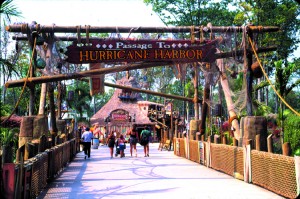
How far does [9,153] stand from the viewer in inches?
285

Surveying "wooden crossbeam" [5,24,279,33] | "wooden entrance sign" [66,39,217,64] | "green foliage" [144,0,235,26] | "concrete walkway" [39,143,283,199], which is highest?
"green foliage" [144,0,235,26]

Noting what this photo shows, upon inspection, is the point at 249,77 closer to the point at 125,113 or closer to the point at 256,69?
the point at 256,69

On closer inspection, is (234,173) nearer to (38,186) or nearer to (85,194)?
(85,194)

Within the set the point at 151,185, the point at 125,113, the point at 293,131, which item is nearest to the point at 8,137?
the point at 151,185

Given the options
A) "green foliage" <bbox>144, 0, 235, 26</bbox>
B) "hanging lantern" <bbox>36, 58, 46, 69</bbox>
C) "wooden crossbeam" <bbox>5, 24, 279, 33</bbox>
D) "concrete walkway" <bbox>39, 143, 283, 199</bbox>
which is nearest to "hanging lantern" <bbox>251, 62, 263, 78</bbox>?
"wooden crossbeam" <bbox>5, 24, 279, 33</bbox>

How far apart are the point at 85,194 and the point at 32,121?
13.7 feet

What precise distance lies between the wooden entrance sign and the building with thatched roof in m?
37.0

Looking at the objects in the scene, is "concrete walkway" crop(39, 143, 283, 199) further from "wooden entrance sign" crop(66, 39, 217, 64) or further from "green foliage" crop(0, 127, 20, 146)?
"wooden entrance sign" crop(66, 39, 217, 64)

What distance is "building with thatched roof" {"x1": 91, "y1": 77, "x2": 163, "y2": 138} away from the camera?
52.1 m

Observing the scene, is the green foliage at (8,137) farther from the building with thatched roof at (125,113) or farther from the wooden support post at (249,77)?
the building with thatched roof at (125,113)

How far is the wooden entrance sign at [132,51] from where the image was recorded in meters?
13.5

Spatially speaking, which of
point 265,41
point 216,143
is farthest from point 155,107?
point 216,143

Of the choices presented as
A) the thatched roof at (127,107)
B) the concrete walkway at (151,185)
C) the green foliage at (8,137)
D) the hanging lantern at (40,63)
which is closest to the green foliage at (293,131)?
the concrete walkway at (151,185)

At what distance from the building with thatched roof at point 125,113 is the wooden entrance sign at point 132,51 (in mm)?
36963
